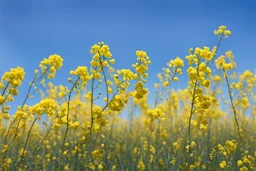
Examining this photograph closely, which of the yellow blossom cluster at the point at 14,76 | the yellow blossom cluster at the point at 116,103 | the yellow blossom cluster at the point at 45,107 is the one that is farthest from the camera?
the yellow blossom cluster at the point at 14,76

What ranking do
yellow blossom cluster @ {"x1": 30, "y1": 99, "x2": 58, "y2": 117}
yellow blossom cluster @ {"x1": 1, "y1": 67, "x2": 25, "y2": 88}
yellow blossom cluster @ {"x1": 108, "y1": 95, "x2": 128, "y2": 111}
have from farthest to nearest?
yellow blossom cluster @ {"x1": 1, "y1": 67, "x2": 25, "y2": 88}, yellow blossom cluster @ {"x1": 30, "y1": 99, "x2": 58, "y2": 117}, yellow blossom cluster @ {"x1": 108, "y1": 95, "x2": 128, "y2": 111}

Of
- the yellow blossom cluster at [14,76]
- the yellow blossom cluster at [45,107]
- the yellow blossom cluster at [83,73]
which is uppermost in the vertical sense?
the yellow blossom cluster at [14,76]

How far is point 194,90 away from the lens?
173 inches

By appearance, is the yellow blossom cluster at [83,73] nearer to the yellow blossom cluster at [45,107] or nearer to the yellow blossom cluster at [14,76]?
the yellow blossom cluster at [45,107]

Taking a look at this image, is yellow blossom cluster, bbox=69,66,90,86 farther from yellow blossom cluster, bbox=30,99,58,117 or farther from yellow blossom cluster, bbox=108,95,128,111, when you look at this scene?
yellow blossom cluster, bbox=30,99,58,117

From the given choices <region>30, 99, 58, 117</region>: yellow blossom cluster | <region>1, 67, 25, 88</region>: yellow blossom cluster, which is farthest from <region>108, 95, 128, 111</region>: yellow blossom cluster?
<region>1, 67, 25, 88</region>: yellow blossom cluster

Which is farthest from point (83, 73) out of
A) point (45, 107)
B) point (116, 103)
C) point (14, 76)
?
point (14, 76)

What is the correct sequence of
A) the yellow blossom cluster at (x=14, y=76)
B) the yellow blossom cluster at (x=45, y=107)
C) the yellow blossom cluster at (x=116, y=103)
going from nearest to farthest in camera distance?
the yellow blossom cluster at (x=116, y=103) → the yellow blossom cluster at (x=45, y=107) → the yellow blossom cluster at (x=14, y=76)

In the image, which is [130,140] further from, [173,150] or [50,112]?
[50,112]

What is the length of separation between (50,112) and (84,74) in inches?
32.5

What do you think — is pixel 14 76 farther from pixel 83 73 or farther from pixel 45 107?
pixel 83 73

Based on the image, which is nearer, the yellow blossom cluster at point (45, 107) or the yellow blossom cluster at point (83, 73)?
the yellow blossom cluster at point (83, 73)

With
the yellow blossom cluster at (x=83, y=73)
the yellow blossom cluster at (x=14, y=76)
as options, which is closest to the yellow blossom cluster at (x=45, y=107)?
the yellow blossom cluster at (x=83, y=73)

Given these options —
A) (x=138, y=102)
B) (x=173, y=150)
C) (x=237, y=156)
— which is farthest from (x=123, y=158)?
(x=237, y=156)
